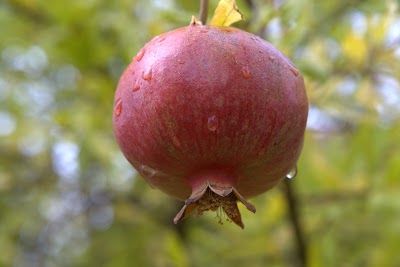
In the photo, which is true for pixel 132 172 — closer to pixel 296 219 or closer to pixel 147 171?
pixel 296 219

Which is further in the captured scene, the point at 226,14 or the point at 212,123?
the point at 226,14

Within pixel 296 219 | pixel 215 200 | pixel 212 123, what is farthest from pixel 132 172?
pixel 212 123

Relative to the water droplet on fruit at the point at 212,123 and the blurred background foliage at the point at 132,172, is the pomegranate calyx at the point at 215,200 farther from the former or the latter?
the blurred background foliage at the point at 132,172

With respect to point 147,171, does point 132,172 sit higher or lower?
lower

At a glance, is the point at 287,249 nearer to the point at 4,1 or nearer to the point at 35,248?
the point at 4,1

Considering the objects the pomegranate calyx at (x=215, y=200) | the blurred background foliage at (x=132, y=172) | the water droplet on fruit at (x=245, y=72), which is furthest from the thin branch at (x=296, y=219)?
the water droplet on fruit at (x=245, y=72)

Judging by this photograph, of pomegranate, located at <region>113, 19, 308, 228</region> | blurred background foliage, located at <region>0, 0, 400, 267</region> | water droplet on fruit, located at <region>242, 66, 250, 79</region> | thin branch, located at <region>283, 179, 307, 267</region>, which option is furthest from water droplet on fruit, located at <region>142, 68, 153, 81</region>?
thin branch, located at <region>283, 179, 307, 267</region>
